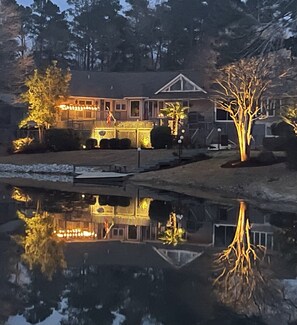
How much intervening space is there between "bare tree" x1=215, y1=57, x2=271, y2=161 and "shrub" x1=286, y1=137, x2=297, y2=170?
4.51 metres

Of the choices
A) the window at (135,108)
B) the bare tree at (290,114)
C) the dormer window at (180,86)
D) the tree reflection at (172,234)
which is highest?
the dormer window at (180,86)

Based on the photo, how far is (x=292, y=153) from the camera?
25812mm

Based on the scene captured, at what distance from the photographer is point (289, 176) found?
24.9m

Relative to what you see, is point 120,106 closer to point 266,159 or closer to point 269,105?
point 269,105

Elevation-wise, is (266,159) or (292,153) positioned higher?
(292,153)

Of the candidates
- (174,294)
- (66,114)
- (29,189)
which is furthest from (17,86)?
(174,294)

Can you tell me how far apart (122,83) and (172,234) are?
41.0 m

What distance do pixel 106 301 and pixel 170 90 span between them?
42.1 meters

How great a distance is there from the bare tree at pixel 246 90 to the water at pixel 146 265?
440 inches

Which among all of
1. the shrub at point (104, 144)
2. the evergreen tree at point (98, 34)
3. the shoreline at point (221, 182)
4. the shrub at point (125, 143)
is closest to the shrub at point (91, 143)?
the shrub at point (104, 144)

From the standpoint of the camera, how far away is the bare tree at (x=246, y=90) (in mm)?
29152

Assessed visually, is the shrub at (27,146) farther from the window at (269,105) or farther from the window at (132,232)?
the window at (132,232)

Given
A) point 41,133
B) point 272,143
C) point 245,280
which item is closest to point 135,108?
point 41,133

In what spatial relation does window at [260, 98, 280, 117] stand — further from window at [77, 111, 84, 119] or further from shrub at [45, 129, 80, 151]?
window at [77, 111, 84, 119]
